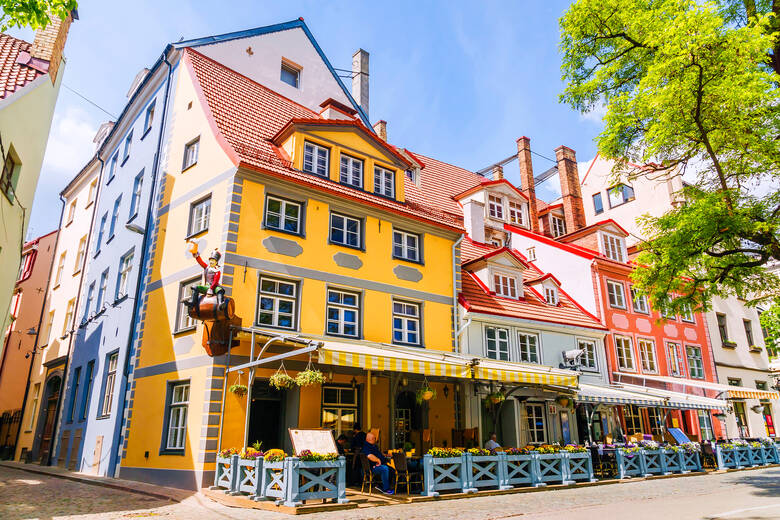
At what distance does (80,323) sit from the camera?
22.5 m

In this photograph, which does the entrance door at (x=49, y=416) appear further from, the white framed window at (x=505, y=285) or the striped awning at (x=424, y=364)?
the white framed window at (x=505, y=285)

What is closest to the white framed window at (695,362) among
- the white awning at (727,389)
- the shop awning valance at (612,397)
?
the white awning at (727,389)

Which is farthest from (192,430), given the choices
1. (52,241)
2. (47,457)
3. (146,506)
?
(52,241)

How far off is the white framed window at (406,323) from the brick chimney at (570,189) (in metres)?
15.1

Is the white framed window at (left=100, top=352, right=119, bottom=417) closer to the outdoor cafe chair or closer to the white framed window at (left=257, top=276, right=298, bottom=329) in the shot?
the white framed window at (left=257, top=276, right=298, bottom=329)

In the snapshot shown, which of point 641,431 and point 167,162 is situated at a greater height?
point 167,162

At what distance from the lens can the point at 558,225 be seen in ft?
100

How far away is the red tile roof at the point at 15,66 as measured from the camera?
13905 mm

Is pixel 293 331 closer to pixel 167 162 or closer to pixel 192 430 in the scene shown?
pixel 192 430

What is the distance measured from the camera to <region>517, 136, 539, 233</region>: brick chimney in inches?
1164

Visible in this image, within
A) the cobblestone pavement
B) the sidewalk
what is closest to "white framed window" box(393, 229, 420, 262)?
the cobblestone pavement

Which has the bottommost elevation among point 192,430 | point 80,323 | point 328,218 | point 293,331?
point 192,430

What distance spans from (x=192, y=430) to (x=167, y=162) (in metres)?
9.27

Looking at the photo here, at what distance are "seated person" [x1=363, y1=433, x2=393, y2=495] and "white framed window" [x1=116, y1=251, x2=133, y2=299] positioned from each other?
10.7 m
